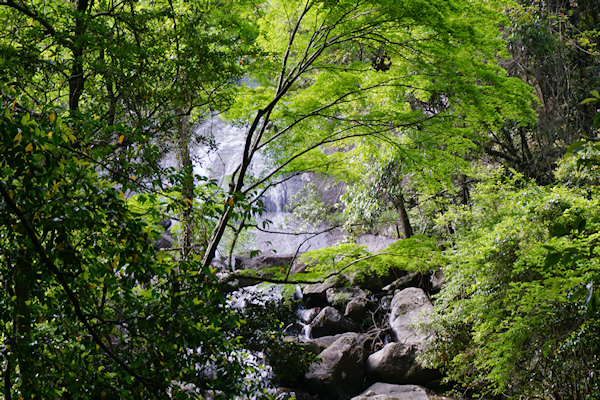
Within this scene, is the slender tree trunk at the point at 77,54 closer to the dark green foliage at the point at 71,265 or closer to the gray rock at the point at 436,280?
the dark green foliage at the point at 71,265

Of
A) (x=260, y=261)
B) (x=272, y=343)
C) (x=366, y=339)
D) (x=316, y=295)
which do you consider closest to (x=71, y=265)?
(x=272, y=343)

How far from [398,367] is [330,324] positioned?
258 cm

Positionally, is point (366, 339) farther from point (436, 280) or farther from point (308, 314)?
point (436, 280)

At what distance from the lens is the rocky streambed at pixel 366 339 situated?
8117 mm

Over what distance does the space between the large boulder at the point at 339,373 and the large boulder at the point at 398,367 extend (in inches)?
10.7

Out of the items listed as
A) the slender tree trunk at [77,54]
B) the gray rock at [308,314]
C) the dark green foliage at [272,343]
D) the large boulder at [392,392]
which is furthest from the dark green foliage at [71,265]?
the gray rock at [308,314]

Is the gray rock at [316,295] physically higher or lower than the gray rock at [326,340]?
higher

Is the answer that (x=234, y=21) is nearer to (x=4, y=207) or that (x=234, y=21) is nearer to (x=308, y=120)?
(x=308, y=120)

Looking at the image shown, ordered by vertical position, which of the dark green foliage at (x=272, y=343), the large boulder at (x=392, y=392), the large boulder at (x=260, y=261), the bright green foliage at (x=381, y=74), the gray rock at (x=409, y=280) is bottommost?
the large boulder at (x=392, y=392)

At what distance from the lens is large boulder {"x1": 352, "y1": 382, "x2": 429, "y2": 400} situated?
7.30 m

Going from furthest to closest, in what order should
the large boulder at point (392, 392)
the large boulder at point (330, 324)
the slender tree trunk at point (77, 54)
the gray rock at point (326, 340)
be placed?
the large boulder at point (330, 324), the gray rock at point (326, 340), the large boulder at point (392, 392), the slender tree trunk at point (77, 54)

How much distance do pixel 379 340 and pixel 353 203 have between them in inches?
128

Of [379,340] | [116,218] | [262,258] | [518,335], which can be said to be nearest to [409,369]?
[379,340]

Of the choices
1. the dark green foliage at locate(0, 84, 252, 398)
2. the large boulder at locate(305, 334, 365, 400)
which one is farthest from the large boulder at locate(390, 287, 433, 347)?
the dark green foliage at locate(0, 84, 252, 398)
